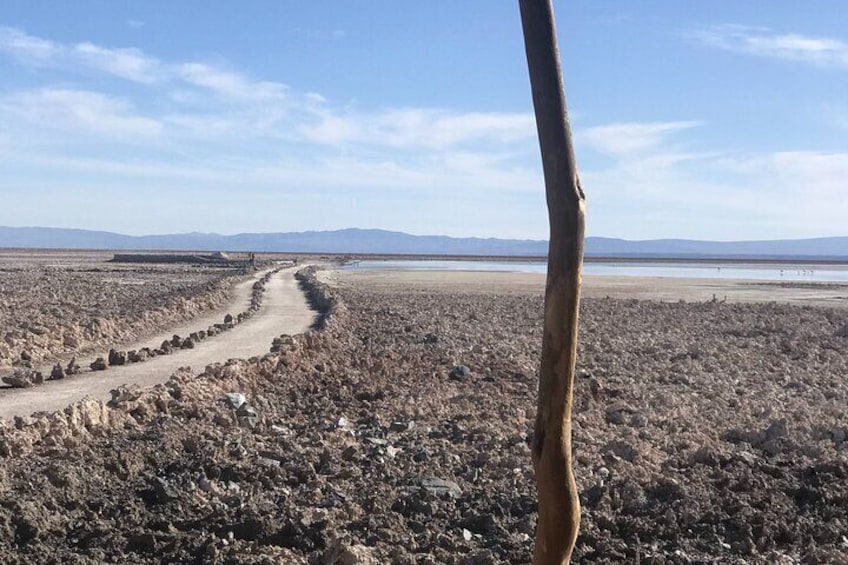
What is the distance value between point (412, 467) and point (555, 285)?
5.59m


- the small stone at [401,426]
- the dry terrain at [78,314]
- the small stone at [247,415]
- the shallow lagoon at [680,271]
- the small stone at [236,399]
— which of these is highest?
the shallow lagoon at [680,271]

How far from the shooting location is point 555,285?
15.4ft

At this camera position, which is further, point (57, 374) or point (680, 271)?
point (680, 271)

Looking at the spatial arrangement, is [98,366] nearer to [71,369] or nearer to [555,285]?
[71,369]

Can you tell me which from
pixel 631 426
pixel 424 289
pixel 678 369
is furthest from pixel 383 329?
pixel 424 289

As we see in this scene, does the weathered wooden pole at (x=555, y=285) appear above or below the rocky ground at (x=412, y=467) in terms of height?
above

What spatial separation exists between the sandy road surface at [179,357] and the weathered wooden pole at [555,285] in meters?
9.65

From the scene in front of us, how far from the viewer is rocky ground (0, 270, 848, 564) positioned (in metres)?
7.49

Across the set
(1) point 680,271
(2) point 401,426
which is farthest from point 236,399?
(1) point 680,271

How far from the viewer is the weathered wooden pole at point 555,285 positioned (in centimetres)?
466

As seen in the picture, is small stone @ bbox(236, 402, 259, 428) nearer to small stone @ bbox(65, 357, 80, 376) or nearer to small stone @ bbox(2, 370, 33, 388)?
small stone @ bbox(2, 370, 33, 388)

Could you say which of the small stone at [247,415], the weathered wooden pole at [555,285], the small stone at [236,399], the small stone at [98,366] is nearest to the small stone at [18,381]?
the small stone at [98,366]

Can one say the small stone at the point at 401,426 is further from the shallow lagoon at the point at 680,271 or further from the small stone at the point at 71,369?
the shallow lagoon at the point at 680,271

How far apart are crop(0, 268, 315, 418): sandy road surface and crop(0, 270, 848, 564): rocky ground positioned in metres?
1.49
